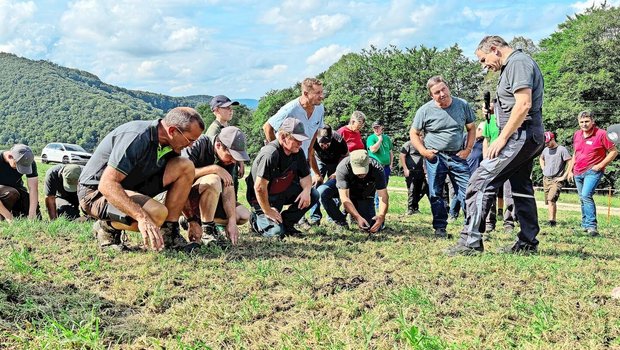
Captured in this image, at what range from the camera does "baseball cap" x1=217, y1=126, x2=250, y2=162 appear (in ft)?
17.7

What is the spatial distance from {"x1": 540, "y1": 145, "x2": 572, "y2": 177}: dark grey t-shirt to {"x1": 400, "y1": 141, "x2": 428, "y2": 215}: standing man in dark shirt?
2285mm

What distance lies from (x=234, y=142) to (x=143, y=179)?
1139 mm

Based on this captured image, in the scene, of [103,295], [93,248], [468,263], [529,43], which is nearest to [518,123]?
[468,263]

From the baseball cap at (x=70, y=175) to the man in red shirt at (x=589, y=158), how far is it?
24.2 ft

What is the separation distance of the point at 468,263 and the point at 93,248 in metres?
3.45

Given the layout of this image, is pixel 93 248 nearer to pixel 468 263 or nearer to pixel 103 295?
pixel 103 295

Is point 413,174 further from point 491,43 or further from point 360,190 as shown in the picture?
point 491,43

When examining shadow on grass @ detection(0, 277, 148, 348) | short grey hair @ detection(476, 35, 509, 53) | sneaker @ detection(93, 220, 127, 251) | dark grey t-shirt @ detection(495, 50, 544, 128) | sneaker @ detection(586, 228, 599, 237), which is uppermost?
short grey hair @ detection(476, 35, 509, 53)

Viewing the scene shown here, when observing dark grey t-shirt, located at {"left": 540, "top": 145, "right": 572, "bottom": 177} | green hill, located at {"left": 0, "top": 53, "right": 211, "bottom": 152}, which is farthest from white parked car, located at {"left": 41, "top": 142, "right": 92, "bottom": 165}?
green hill, located at {"left": 0, "top": 53, "right": 211, "bottom": 152}

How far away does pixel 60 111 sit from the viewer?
304 ft

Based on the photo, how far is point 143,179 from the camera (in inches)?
181

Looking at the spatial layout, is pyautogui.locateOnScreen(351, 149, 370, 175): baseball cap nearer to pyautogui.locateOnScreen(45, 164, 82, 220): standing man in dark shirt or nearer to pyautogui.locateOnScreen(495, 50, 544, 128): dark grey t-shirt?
pyautogui.locateOnScreen(495, 50, 544, 128): dark grey t-shirt

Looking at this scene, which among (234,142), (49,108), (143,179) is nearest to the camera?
(143,179)

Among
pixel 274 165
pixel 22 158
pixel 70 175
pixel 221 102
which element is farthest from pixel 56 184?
pixel 274 165
